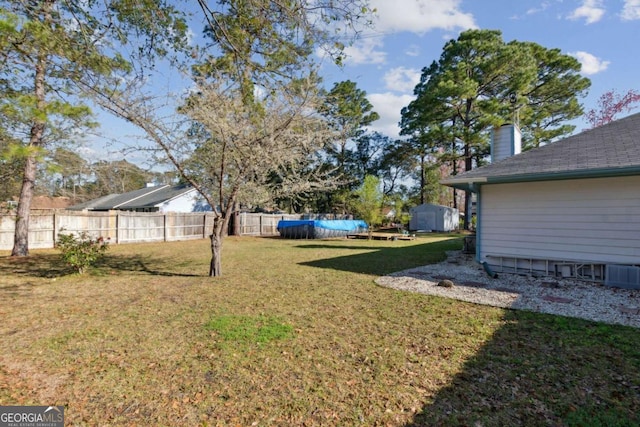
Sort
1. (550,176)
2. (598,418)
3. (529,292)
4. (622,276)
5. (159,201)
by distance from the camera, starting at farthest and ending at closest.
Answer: (159,201) < (550,176) < (622,276) < (529,292) < (598,418)

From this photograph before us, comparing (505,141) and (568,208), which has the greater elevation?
(505,141)

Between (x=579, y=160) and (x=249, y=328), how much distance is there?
23.8 feet

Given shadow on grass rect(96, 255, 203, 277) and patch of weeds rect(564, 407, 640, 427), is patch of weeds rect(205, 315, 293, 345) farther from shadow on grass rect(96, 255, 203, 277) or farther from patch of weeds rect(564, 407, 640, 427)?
shadow on grass rect(96, 255, 203, 277)

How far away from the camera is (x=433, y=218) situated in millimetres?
25562

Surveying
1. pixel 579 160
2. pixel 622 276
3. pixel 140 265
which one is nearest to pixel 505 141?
pixel 579 160

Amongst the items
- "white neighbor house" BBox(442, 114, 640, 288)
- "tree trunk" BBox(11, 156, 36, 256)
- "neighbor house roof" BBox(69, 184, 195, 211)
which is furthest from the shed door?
"tree trunk" BBox(11, 156, 36, 256)

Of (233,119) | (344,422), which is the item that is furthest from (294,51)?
(344,422)

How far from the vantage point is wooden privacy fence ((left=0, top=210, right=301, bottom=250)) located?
39.2 ft

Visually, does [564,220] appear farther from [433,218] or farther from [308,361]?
[433,218]

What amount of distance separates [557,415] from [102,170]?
8506 mm

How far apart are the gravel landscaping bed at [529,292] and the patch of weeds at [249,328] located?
9.45 ft

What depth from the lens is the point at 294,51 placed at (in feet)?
13.2

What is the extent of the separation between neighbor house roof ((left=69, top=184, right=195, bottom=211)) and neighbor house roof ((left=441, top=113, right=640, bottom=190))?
64.6 ft

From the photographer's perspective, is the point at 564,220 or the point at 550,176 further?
the point at 564,220
